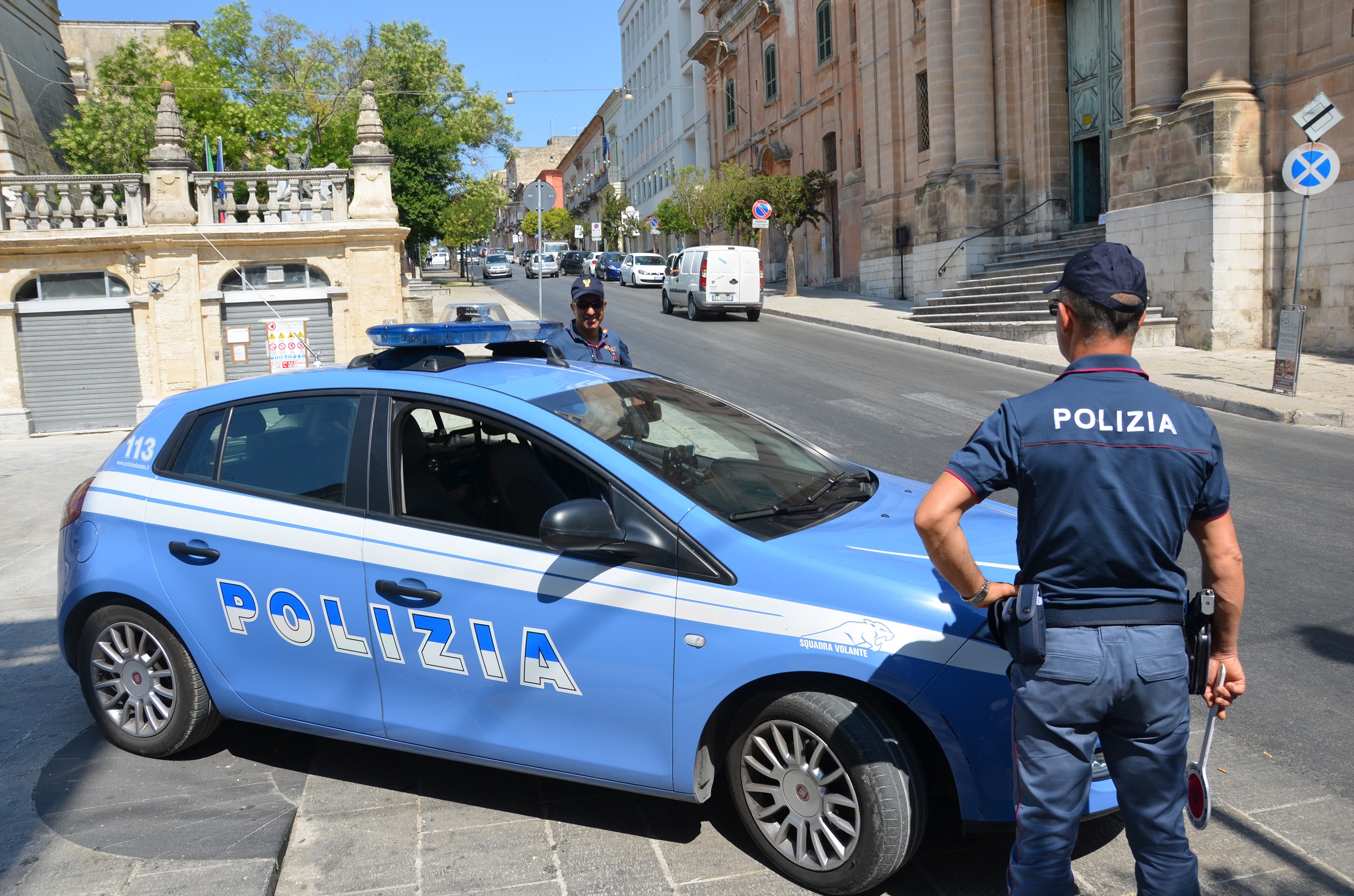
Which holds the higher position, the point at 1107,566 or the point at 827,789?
the point at 1107,566

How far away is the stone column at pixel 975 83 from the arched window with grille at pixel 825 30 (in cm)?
1228

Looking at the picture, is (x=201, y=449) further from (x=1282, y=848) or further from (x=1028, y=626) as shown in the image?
(x=1282, y=848)

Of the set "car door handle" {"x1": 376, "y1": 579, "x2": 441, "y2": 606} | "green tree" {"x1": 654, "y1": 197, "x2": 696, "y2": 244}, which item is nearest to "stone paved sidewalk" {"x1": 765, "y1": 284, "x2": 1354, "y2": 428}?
"car door handle" {"x1": 376, "y1": 579, "x2": 441, "y2": 606}

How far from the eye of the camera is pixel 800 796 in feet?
10.6

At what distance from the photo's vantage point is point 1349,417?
11508 mm

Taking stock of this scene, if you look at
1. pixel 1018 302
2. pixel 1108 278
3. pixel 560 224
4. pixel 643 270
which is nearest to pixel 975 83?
pixel 1018 302

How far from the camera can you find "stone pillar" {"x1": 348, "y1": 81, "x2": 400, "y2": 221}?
61.9 ft

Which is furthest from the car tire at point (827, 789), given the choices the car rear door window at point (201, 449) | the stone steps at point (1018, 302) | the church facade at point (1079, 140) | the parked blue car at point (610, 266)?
the parked blue car at point (610, 266)

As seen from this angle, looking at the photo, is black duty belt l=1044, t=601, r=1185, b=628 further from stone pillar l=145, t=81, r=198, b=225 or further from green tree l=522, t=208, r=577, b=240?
green tree l=522, t=208, r=577, b=240

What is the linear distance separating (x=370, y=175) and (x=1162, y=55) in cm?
1412

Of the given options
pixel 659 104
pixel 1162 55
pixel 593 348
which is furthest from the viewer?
pixel 659 104

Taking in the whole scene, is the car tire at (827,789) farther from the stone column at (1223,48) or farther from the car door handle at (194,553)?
the stone column at (1223,48)

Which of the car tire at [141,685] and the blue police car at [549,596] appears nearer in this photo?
the blue police car at [549,596]

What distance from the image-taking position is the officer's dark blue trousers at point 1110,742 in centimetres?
238
